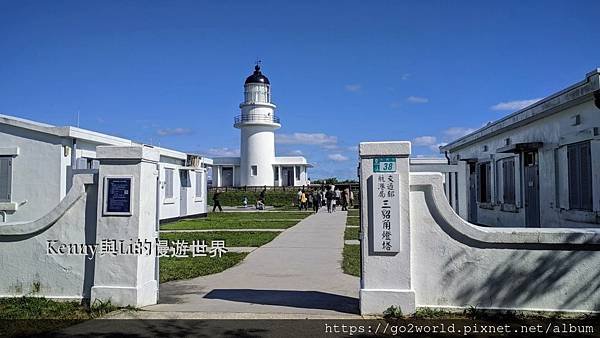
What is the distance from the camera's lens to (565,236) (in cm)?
694

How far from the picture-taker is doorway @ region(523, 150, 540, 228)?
16.3 meters

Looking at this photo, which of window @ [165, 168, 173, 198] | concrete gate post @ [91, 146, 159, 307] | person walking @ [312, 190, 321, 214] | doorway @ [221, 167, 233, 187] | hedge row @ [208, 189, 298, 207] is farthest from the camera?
doorway @ [221, 167, 233, 187]

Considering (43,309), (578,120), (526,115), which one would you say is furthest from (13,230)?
(526,115)

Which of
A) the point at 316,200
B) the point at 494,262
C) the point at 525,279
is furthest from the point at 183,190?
the point at 525,279

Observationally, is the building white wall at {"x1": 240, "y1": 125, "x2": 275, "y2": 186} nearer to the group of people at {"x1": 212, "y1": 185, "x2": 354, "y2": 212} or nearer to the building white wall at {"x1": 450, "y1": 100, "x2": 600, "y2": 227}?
the group of people at {"x1": 212, "y1": 185, "x2": 354, "y2": 212}

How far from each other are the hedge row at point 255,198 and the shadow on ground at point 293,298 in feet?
124

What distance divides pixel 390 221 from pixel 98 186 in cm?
425

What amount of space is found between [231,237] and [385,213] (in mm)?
11120

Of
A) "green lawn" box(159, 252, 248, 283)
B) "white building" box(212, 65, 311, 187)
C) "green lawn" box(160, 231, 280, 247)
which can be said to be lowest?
"green lawn" box(159, 252, 248, 283)

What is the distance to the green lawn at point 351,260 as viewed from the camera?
35.8 ft

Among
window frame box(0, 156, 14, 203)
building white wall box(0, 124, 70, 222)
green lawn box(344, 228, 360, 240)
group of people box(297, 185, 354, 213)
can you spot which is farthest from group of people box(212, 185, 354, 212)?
window frame box(0, 156, 14, 203)

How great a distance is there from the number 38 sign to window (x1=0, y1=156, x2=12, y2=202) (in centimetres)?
1299

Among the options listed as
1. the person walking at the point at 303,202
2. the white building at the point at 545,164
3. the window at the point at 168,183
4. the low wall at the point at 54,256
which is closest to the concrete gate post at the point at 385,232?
the low wall at the point at 54,256

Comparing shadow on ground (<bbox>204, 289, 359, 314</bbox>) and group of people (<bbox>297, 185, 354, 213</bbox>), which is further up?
group of people (<bbox>297, 185, 354, 213</bbox>)
